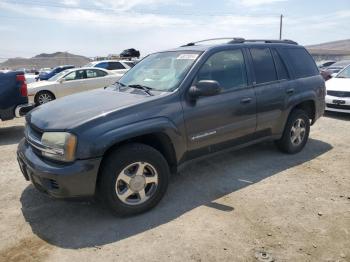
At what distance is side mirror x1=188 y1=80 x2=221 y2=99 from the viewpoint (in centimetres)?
388

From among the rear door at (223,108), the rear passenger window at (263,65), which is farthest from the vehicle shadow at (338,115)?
the rear door at (223,108)

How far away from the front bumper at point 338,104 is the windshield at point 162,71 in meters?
5.72

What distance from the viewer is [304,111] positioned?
5.73m

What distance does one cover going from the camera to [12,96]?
7020mm

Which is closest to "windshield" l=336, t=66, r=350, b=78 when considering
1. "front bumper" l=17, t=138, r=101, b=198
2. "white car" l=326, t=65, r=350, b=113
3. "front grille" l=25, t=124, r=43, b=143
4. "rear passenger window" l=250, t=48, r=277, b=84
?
"white car" l=326, t=65, r=350, b=113

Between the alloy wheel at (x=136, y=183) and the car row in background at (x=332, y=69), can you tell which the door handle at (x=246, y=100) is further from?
the car row in background at (x=332, y=69)

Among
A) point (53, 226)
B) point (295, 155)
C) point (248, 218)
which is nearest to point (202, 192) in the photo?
point (248, 218)

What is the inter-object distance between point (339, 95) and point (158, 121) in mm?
6820

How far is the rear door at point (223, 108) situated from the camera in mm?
4086

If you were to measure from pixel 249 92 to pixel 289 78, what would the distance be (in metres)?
1.07

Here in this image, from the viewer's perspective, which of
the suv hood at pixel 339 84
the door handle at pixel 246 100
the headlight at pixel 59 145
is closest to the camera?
the headlight at pixel 59 145

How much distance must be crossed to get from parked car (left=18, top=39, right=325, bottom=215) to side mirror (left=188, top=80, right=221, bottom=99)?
0.04 ft

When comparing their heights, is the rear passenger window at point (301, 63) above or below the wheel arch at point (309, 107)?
above

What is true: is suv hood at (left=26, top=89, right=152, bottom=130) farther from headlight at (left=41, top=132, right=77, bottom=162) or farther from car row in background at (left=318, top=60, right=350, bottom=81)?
car row in background at (left=318, top=60, right=350, bottom=81)
